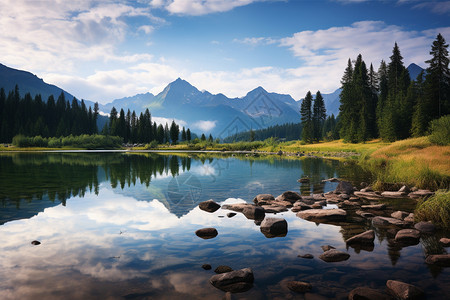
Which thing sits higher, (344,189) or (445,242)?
(344,189)

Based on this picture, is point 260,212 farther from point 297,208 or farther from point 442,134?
point 442,134

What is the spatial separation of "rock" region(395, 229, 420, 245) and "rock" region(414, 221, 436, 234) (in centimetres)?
74

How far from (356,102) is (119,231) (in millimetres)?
76898

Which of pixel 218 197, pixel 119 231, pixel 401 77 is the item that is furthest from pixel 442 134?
pixel 401 77

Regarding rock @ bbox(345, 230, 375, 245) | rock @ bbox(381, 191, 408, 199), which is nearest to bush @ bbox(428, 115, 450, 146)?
rock @ bbox(381, 191, 408, 199)

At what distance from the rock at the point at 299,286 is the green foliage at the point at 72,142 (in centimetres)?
12010

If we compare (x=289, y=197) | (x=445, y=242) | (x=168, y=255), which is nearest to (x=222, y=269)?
(x=168, y=255)

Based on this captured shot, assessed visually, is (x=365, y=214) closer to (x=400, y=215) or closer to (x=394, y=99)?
(x=400, y=215)

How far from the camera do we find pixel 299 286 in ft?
19.3

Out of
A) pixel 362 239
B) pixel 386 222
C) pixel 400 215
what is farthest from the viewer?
pixel 400 215

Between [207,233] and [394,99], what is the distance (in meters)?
68.5

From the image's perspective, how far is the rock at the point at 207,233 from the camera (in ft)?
30.8

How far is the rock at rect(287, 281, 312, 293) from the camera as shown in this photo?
5820 millimetres

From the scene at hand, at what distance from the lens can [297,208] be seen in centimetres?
1294
